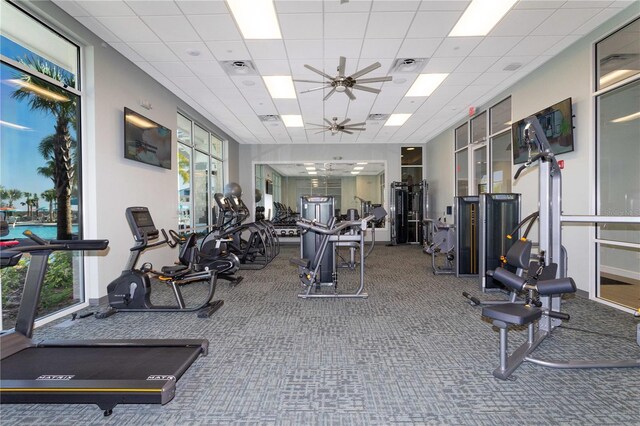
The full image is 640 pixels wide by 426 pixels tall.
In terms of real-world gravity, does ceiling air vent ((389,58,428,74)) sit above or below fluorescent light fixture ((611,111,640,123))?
above

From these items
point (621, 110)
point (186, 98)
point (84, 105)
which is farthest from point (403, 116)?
point (84, 105)

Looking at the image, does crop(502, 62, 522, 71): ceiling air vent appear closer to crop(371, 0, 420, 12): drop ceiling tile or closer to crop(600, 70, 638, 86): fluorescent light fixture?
crop(600, 70, 638, 86): fluorescent light fixture

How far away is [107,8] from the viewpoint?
368 cm

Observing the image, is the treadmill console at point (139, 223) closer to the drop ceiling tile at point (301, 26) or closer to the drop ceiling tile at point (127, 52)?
the drop ceiling tile at point (127, 52)

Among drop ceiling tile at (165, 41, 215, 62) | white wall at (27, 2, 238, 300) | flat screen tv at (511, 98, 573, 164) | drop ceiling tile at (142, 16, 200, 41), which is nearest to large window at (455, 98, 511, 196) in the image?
flat screen tv at (511, 98, 573, 164)

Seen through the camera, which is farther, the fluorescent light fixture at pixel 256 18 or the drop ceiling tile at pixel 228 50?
the drop ceiling tile at pixel 228 50

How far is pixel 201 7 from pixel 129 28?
1.14 m

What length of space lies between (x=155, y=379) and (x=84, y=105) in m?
3.84

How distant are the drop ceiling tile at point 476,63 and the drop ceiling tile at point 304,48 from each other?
231cm

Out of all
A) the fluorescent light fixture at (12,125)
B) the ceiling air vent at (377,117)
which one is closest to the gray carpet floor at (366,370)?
the fluorescent light fixture at (12,125)

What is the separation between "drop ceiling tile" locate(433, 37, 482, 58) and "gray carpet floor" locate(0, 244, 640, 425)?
3.51 metres

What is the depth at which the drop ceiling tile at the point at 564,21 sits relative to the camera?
3836 mm

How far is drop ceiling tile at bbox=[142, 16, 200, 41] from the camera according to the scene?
3.88 meters

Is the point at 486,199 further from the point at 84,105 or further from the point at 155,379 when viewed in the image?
the point at 84,105
